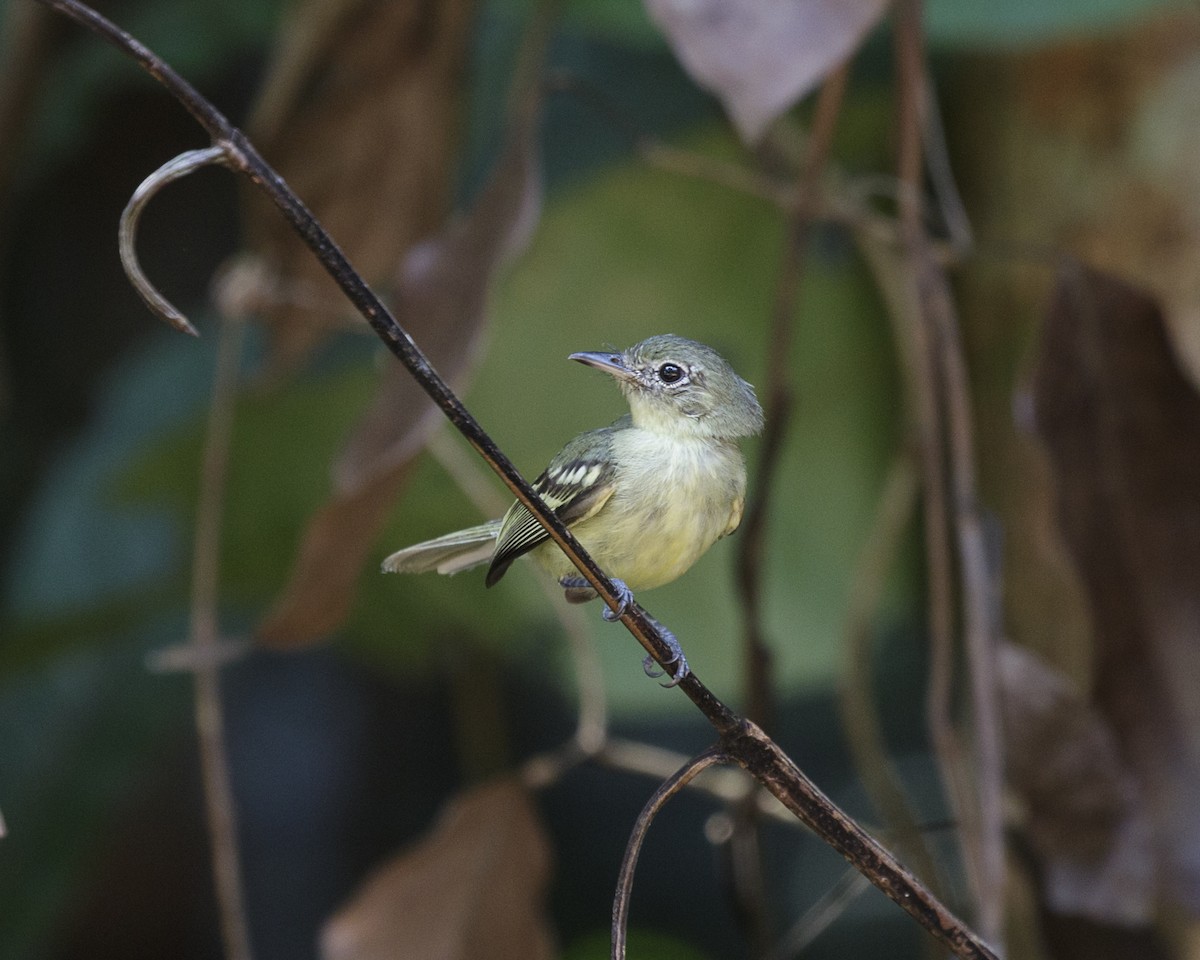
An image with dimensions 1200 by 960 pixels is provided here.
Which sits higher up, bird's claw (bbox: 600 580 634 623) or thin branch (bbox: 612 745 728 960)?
bird's claw (bbox: 600 580 634 623)

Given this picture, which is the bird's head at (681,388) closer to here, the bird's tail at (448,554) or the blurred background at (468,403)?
the bird's tail at (448,554)

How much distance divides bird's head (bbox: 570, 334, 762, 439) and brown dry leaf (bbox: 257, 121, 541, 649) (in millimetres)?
286

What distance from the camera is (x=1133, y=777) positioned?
125cm

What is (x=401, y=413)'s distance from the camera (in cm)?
96

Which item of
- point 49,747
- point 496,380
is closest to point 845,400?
point 496,380

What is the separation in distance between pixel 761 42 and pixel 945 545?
545 millimetres

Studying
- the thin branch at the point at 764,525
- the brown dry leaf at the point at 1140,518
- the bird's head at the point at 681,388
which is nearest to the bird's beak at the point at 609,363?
the bird's head at the point at 681,388

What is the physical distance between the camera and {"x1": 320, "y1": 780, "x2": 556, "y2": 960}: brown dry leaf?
1.26 metres

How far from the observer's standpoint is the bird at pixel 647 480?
0.61 m

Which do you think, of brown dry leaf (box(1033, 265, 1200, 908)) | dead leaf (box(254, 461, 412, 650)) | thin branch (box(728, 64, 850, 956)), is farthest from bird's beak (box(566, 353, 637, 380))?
brown dry leaf (box(1033, 265, 1200, 908))

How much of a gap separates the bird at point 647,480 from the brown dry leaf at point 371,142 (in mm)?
876

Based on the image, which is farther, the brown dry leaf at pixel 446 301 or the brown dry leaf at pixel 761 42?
the brown dry leaf at pixel 446 301

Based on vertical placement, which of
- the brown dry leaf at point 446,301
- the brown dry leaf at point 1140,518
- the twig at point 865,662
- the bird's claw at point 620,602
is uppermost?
the bird's claw at point 620,602

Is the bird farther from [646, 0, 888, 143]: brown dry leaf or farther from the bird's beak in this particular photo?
[646, 0, 888, 143]: brown dry leaf
